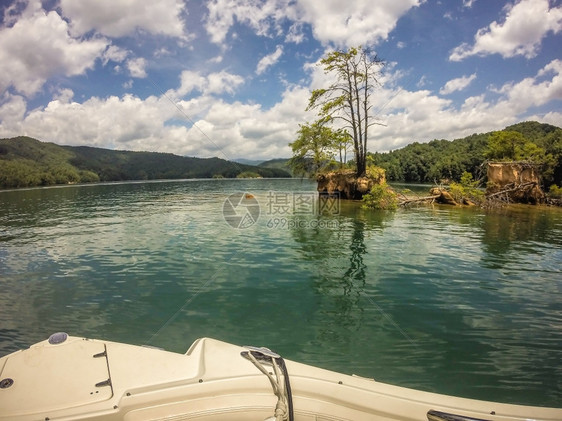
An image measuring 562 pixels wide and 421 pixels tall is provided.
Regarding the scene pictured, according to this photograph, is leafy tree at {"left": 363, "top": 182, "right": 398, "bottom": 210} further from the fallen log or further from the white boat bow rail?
the white boat bow rail

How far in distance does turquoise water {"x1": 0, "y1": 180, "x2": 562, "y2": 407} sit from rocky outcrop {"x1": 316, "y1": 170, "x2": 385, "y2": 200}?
1732 cm

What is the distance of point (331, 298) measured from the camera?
855cm

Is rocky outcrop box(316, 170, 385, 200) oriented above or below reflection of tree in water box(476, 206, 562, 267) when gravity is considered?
above

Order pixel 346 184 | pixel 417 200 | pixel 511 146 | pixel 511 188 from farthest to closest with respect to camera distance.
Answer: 1. pixel 511 146
2. pixel 346 184
3. pixel 511 188
4. pixel 417 200

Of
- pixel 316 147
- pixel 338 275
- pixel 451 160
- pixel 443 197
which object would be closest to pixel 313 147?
pixel 316 147

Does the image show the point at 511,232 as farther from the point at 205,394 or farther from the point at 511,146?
the point at 511,146

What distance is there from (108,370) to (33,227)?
2254 cm

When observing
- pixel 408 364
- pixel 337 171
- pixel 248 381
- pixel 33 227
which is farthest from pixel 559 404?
pixel 337 171

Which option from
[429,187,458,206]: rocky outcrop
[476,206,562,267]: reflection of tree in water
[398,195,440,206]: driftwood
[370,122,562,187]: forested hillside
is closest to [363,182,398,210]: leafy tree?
[398,195,440,206]: driftwood

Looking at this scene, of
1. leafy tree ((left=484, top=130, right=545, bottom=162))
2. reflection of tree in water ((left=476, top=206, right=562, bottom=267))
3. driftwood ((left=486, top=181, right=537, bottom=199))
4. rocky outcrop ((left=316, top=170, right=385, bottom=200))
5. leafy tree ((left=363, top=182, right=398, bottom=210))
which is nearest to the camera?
reflection of tree in water ((left=476, top=206, right=562, bottom=267))

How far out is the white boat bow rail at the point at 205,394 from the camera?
298cm

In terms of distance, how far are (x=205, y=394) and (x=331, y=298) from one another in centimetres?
582

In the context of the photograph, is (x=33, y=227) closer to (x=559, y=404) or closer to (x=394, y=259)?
(x=394, y=259)

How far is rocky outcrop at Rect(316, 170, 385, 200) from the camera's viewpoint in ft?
111
